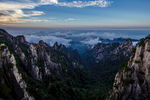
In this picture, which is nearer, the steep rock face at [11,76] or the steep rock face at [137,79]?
the steep rock face at [11,76]

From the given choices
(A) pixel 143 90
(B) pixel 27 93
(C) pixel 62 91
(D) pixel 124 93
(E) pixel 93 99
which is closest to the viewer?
(B) pixel 27 93

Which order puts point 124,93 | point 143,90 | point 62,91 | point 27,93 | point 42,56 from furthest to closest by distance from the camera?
point 42,56 < point 62,91 < point 124,93 < point 143,90 < point 27,93

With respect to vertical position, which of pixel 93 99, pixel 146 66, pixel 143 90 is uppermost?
pixel 146 66

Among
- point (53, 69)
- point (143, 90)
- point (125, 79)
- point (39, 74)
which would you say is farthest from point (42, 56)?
point (143, 90)

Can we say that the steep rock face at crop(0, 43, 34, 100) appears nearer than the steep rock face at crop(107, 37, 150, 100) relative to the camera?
Yes

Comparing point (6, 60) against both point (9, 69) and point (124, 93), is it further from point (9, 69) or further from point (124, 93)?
point (124, 93)
